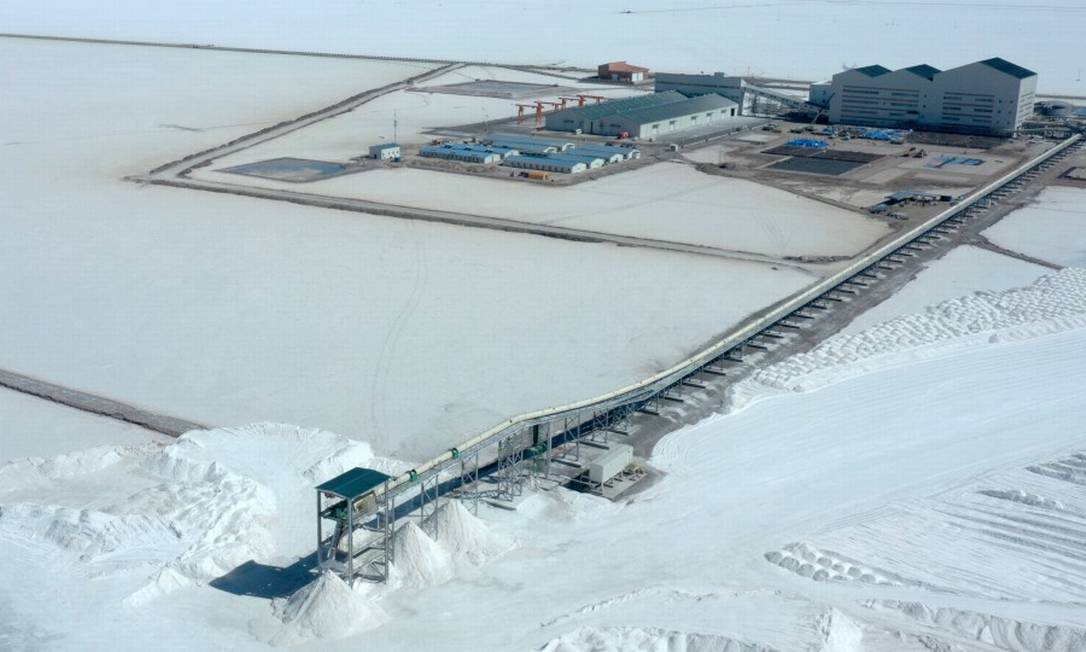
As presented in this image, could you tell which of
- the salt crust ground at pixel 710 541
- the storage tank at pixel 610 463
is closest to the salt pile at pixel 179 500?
the salt crust ground at pixel 710 541

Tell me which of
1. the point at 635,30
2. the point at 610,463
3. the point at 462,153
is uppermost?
the point at 635,30

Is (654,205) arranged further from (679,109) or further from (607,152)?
(679,109)

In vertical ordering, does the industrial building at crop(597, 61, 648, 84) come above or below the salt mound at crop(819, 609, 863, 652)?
above

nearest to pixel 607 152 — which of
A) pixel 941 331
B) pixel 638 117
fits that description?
pixel 638 117

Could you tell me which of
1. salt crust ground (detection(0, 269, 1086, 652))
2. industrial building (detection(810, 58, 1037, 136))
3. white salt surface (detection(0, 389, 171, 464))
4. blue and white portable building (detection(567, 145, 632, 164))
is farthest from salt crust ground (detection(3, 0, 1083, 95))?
white salt surface (detection(0, 389, 171, 464))

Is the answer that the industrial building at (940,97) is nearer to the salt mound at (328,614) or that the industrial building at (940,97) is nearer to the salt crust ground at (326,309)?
the salt crust ground at (326,309)

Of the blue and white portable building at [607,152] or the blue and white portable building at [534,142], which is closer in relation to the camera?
the blue and white portable building at [607,152]

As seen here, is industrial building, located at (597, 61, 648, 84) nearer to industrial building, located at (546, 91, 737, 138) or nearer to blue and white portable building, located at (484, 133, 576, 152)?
industrial building, located at (546, 91, 737, 138)
